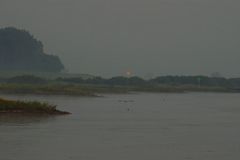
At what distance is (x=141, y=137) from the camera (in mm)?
33812

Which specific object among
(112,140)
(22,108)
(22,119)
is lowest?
(112,140)

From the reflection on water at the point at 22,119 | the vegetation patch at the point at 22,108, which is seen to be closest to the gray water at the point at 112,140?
the reflection on water at the point at 22,119

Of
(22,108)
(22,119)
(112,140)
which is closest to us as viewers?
(112,140)

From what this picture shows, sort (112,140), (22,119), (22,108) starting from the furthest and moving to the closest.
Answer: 1. (22,108)
2. (22,119)
3. (112,140)

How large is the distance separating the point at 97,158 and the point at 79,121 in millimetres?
18782

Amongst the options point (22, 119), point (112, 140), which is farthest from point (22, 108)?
point (112, 140)

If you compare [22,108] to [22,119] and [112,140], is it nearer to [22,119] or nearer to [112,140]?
[22,119]

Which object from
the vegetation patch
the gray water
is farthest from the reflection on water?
the vegetation patch

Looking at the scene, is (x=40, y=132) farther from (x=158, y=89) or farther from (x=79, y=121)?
(x=158, y=89)

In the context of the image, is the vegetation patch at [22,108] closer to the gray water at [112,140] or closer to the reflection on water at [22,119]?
the reflection on water at [22,119]

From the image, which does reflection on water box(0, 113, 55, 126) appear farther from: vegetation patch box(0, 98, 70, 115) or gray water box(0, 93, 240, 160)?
vegetation patch box(0, 98, 70, 115)

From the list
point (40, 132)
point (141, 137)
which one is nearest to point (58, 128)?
point (40, 132)

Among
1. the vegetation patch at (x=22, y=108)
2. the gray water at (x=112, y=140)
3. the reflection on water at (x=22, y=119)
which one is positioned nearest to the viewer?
the gray water at (x=112, y=140)

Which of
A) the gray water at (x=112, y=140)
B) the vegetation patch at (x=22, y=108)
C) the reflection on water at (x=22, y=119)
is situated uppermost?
the vegetation patch at (x=22, y=108)
